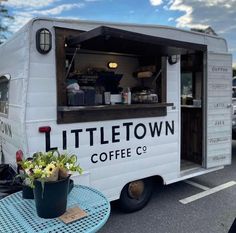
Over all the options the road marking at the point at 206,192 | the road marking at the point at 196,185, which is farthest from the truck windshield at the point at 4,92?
the road marking at the point at 196,185

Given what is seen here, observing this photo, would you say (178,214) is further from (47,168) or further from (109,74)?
(47,168)

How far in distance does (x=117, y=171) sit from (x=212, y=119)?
1.85 m

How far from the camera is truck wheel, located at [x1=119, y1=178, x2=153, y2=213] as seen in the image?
3662 millimetres

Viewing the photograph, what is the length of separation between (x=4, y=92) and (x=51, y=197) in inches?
96.9

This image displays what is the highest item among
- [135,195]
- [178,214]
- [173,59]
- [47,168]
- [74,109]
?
[173,59]

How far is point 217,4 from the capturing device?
9.03 m

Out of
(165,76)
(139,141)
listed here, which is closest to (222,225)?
(139,141)

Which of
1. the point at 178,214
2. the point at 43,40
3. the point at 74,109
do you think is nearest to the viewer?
the point at 43,40

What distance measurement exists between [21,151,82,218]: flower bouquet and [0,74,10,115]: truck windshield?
76.5 inches

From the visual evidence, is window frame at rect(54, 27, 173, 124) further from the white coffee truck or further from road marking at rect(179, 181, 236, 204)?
road marking at rect(179, 181, 236, 204)

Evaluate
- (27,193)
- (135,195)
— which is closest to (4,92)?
(27,193)

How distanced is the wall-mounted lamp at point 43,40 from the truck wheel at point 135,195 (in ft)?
6.25

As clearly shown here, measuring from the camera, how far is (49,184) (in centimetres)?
183

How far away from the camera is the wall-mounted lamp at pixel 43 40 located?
9.38 ft
